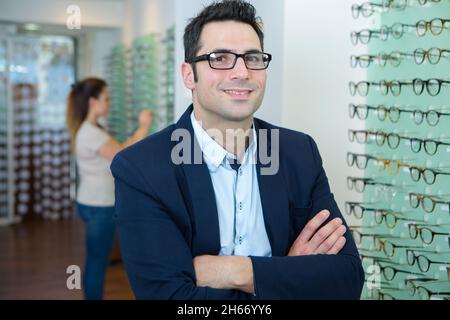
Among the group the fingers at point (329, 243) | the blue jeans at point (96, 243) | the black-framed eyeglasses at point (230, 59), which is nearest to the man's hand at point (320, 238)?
the fingers at point (329, 243)

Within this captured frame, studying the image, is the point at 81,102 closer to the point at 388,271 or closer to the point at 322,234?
the point at 388,271

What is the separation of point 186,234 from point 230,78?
42 centimetres

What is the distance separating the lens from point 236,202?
1.62 metres

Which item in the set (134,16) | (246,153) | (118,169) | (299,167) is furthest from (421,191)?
(134,16)

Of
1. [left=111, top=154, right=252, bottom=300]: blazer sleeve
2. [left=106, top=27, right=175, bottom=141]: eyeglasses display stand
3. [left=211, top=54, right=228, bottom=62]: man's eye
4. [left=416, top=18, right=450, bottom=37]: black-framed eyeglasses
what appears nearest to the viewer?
[left=111, top=154, right=252, bottom=300]: blazer sleeve

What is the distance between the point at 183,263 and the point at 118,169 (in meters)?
0.30

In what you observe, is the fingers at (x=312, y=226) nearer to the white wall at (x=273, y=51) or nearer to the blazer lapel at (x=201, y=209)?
the blazer lapel at (x=201, y=209)

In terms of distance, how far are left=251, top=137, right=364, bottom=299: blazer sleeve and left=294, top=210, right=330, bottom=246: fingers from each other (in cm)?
9

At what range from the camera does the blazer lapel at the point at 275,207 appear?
162cm

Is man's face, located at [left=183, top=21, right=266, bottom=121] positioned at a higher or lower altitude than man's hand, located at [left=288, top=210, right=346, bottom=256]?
higher

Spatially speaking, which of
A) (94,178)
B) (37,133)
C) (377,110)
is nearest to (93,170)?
(94,178)

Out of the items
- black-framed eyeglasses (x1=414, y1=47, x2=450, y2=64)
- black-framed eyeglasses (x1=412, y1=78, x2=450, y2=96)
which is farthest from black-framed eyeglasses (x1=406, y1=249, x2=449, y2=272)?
black-framed eyeglasses (x1=414, y1=47, x2=450, y2=64)

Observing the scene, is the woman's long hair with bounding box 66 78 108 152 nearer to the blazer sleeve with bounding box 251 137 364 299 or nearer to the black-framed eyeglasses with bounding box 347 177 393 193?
the black-framed eyeglasses with bounding box 347 177 393 193

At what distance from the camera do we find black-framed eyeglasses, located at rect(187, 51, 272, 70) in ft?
5.16
